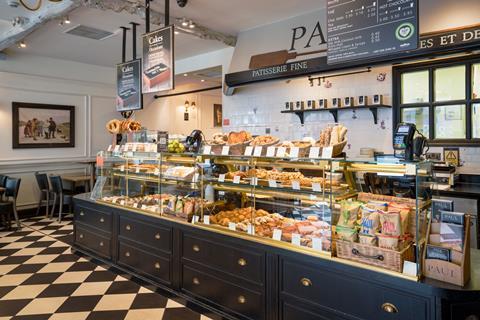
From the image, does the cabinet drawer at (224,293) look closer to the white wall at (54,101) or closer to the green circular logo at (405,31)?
the green circular logo at (405,31)

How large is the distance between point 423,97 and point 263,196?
281cm

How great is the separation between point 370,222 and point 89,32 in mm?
5329

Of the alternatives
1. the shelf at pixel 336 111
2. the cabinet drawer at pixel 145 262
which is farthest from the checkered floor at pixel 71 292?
the shelf at pixel 336 111

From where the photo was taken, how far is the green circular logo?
2.80 metres

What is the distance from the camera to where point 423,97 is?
14.3ft

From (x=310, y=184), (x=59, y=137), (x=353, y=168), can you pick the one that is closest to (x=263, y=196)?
(x=310, y=184)

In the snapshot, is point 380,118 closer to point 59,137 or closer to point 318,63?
point 318,63

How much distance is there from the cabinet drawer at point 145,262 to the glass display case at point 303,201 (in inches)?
17.1

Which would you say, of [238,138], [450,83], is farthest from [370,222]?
[450,83]

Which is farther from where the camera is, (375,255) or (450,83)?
(450,83)

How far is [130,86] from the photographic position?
5152 millimetres

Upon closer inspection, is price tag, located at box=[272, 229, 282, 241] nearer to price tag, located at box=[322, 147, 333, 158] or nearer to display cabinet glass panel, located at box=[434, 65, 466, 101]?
price tag, located at box=[322, 147, 333, 158]

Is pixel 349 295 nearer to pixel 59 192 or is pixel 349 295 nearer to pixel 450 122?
pixel 450 122

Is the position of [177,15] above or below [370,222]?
above
